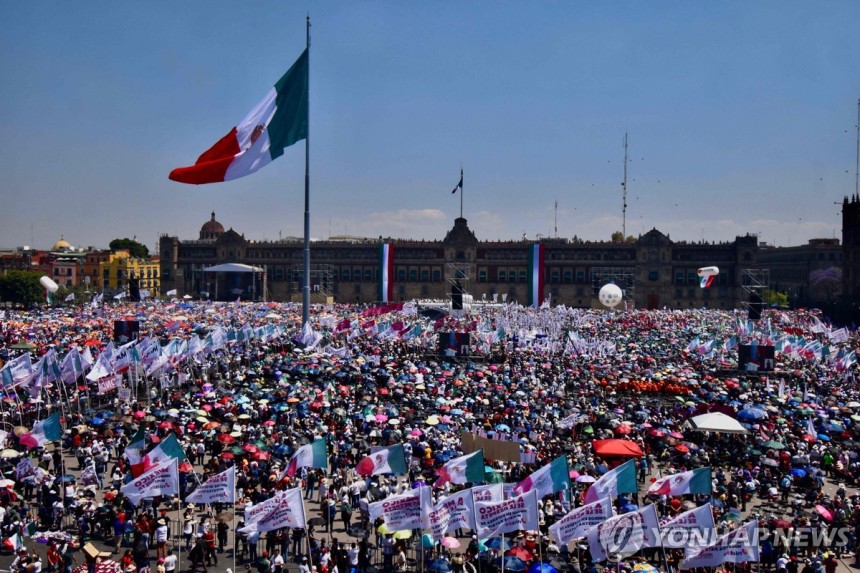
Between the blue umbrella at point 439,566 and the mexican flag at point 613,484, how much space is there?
106 inches

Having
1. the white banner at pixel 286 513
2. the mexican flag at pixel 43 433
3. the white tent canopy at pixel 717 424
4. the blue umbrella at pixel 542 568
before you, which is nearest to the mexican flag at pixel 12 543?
the mexican flag at pixel 43 433

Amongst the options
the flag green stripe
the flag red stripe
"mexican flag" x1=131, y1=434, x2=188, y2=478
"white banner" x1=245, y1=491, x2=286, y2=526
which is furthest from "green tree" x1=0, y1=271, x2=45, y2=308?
"white banner" x1=245, y1=491, x2=286, y2=526

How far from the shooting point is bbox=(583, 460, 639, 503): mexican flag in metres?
13.9

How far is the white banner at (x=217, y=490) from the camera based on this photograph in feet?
45.2

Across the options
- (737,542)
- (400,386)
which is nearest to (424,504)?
(737,542)

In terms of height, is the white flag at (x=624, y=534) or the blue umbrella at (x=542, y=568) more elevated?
the white flag at (x=624, y=534)

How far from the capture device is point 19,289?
81188 millimetres

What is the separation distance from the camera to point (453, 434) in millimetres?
22000

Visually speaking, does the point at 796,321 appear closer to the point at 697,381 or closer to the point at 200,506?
the point at 697,381

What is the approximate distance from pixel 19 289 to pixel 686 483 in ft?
264

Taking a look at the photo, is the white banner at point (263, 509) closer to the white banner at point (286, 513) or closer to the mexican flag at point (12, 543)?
the white banner at point (286, 513)

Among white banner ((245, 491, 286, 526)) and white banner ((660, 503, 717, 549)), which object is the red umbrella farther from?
white banner ((245, 491, 286, 526))

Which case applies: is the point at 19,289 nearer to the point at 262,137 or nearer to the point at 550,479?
the point at 262,137

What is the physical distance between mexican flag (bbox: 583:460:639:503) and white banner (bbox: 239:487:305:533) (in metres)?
4.92
